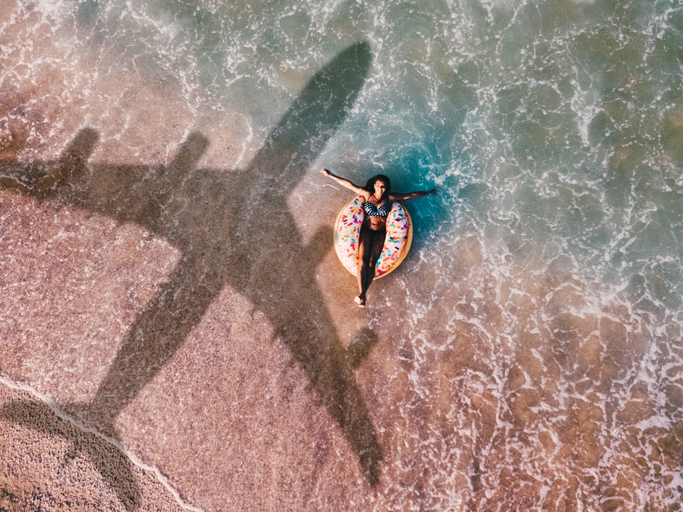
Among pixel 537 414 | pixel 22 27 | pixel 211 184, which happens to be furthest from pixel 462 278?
pixel 22 27

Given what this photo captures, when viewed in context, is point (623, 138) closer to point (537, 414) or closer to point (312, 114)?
point (537, 414)

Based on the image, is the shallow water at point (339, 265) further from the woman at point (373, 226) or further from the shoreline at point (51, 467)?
the woman at point (373, 226)

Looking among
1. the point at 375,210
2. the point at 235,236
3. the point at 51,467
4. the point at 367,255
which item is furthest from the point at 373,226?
the point at 51,467

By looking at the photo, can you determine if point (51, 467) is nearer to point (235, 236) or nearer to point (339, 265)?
point (235, 236)

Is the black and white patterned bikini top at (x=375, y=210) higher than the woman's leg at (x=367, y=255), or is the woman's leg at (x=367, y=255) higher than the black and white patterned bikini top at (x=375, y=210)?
the black and white patterned bikini top at (x=375, y=210)

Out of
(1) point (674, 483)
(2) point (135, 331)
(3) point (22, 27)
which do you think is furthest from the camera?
(3) point (22, 27)

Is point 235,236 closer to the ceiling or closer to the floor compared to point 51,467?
closer to the ceiling

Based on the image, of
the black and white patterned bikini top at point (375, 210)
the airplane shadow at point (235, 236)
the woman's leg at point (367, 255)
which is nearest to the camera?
the woman's leg at point (367, 255)

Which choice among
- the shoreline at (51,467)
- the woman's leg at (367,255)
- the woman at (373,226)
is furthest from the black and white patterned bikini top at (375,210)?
the shoreline at (51,467)
